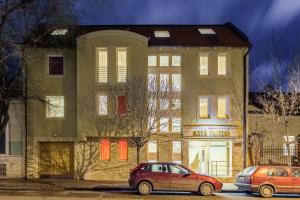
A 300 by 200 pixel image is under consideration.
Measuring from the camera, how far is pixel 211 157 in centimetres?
3192

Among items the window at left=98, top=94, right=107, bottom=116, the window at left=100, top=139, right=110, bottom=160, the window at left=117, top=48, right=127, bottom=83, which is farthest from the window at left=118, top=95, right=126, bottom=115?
the window at left=100, top=139, right=110, bottom=160

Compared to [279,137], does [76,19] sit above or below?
above

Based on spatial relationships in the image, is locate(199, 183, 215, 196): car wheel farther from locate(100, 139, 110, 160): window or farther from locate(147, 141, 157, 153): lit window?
locate(100, 139, 110, 160): window

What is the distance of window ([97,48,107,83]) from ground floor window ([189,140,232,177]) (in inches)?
259

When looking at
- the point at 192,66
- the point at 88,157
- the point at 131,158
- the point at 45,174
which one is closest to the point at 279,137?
the point at 192,66

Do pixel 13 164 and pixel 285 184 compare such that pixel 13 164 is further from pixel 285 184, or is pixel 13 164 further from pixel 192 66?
pixel 285 184

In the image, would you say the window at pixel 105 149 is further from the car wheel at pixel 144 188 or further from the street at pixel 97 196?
the car wheel at pixel 144 188

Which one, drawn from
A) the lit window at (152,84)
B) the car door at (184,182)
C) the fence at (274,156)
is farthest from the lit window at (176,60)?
the car door at (184,182)

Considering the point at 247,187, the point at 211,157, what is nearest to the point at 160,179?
the point at 247,187

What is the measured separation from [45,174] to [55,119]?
11.3ft

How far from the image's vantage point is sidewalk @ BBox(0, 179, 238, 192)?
26.6 meters

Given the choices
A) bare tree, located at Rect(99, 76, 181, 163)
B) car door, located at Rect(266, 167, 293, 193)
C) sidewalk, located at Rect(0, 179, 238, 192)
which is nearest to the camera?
car door, located at Rect(266, 167, 293, 193)

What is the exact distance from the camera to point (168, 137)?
1241 inches

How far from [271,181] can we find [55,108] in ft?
45.6
